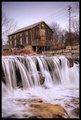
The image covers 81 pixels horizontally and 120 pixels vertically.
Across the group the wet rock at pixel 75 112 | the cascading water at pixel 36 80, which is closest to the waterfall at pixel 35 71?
the cascading water at pixel 36 80

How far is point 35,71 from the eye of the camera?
7.15 meters

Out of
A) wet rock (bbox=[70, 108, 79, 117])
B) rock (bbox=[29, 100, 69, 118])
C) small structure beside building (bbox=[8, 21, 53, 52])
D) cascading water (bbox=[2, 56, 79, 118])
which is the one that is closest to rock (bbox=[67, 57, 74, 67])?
cascading water (bbox=[2, 56, 79, 118])

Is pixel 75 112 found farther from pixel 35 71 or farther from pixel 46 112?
pixel 35 71

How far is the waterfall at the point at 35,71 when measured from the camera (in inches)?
237

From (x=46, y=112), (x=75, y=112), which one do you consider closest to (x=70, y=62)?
(x=75, y=112)

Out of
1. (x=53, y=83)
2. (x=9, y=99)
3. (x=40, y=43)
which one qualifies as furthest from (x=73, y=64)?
(x=40, y=43)

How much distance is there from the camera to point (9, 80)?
5699 mm

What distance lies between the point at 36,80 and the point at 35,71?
633mm

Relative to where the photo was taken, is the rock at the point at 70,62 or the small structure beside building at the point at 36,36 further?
the small structure beside building at the point at 36,36

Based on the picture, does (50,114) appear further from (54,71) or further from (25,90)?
(54,71)

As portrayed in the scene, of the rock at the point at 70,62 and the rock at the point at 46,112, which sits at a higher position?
the rock at the point at 70,62

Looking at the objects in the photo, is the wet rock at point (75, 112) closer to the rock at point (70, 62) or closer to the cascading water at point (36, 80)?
the cascading water at point (36, 80)

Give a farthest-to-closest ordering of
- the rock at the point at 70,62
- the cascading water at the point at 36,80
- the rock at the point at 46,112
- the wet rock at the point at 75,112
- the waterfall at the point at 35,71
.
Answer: the rock at the point at 70,62
the waterfall at the point at 35,71
the cascading water at the point at 36,80
the wet rock at the point at 75,112
the rock at the point at 46,112

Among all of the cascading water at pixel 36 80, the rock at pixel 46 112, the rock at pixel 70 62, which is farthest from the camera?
the rock at pixel 70 62
